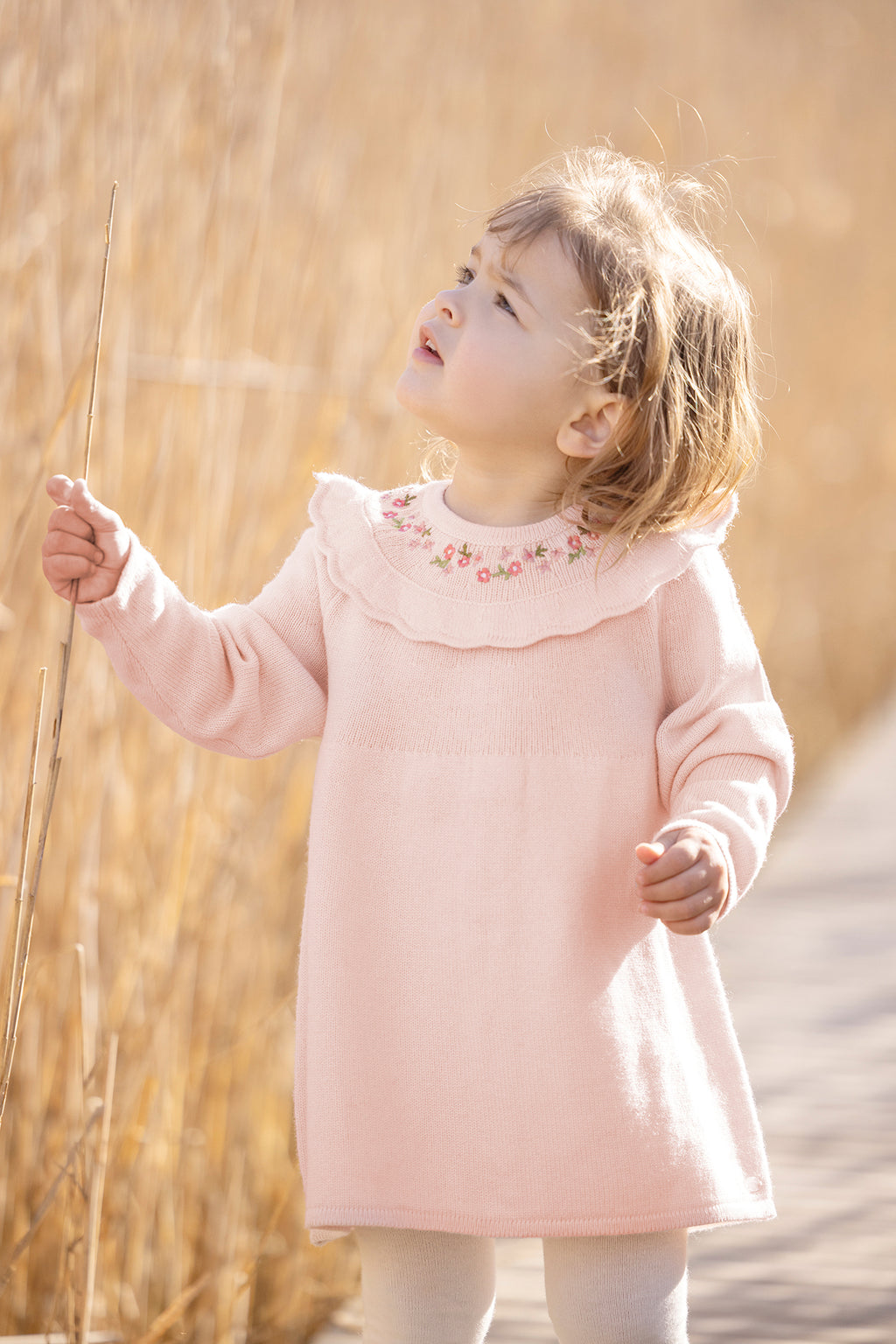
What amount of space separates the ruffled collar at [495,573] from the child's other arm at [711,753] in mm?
34

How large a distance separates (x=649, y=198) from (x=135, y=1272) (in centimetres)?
113

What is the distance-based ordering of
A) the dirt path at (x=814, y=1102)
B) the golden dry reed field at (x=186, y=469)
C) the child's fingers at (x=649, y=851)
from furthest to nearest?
the dirt path at (x=814, y=1102), the golden dry reed field at (x=186, y=469), the child's fingers at (x=649, y=851)

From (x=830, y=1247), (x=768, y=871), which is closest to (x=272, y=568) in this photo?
(x=830, y=1247)

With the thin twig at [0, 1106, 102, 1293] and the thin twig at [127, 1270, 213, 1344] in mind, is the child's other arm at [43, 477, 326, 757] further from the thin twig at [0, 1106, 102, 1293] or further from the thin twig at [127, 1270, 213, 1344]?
the thin twig at [127, 1270, 213, 1344]

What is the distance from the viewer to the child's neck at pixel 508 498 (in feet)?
3.56

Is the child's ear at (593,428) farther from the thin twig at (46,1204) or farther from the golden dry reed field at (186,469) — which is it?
the thin twig at (46,1204)

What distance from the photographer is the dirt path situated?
1.87 meters

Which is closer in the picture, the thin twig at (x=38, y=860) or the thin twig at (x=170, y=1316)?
the thin twig at (x=38, y=860)

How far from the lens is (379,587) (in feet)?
3.56

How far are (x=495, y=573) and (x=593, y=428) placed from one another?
12 centimetres

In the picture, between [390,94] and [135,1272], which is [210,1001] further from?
[390,94]

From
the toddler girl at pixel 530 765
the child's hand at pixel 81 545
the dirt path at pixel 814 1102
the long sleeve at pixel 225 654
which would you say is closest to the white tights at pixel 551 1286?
the toddler girl at pixel 530 765

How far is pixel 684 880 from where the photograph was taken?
94 centimetres

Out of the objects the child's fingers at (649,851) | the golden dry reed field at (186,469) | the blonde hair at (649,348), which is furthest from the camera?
the golden dry reed field at (186,469)
